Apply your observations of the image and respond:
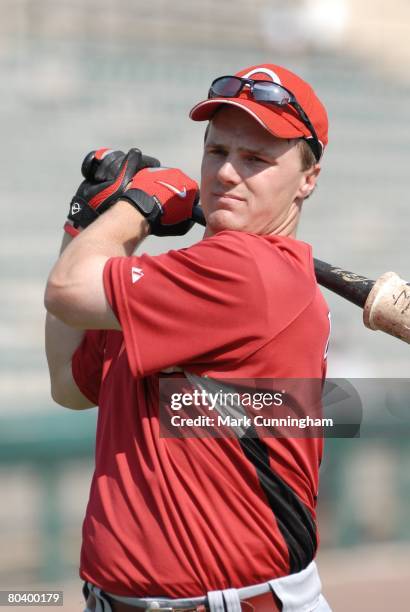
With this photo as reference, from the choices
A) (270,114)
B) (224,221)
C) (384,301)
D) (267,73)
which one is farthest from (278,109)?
(384,301)

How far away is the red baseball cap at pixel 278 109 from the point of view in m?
2.31

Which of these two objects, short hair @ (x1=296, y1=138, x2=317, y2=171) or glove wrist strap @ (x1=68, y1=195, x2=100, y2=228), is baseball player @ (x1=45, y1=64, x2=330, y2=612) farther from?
glove wrist strap @ (x1=68, y1=195, x2=100, y2=228)

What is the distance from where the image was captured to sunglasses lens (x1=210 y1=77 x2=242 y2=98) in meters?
2.39

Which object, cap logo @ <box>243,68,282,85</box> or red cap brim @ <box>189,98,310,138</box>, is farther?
cap logo @ <box>243,68,282,85</box>

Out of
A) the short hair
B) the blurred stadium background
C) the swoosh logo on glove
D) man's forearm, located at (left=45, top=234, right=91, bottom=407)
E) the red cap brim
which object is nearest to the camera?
the red cap brim

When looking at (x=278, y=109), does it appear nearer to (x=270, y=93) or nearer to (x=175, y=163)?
(x=270, y=93)

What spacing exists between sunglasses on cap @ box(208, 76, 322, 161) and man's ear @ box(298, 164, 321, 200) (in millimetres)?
52

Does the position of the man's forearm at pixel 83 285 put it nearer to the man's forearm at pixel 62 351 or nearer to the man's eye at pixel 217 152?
the man's eye at pixel 217 152

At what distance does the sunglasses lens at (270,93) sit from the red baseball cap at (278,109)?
1 cm

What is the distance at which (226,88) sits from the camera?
2416 millimetres

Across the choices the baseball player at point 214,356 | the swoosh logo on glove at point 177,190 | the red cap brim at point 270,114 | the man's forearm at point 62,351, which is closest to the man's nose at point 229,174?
the baseball player at point 214,356

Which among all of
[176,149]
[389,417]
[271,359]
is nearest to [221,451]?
[271,359]

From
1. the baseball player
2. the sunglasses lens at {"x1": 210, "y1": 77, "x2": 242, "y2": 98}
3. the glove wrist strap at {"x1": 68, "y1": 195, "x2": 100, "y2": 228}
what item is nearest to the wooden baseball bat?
the baseball player

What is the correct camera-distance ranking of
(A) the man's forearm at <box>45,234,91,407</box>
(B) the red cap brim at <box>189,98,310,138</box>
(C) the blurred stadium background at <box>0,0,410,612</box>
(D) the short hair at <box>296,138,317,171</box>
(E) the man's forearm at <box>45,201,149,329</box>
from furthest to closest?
(C) the blurred stadium background at <box>0,0,410,612</box>
(A) the man's forearm at <box>45,234,91,407</box>
(D) the short hair at <box>296,138,317,171</box>
(B) the red cap brim at <box>189,98,310,138</box>
(E) the man's forearm at <box>45,201,149,329</box>
